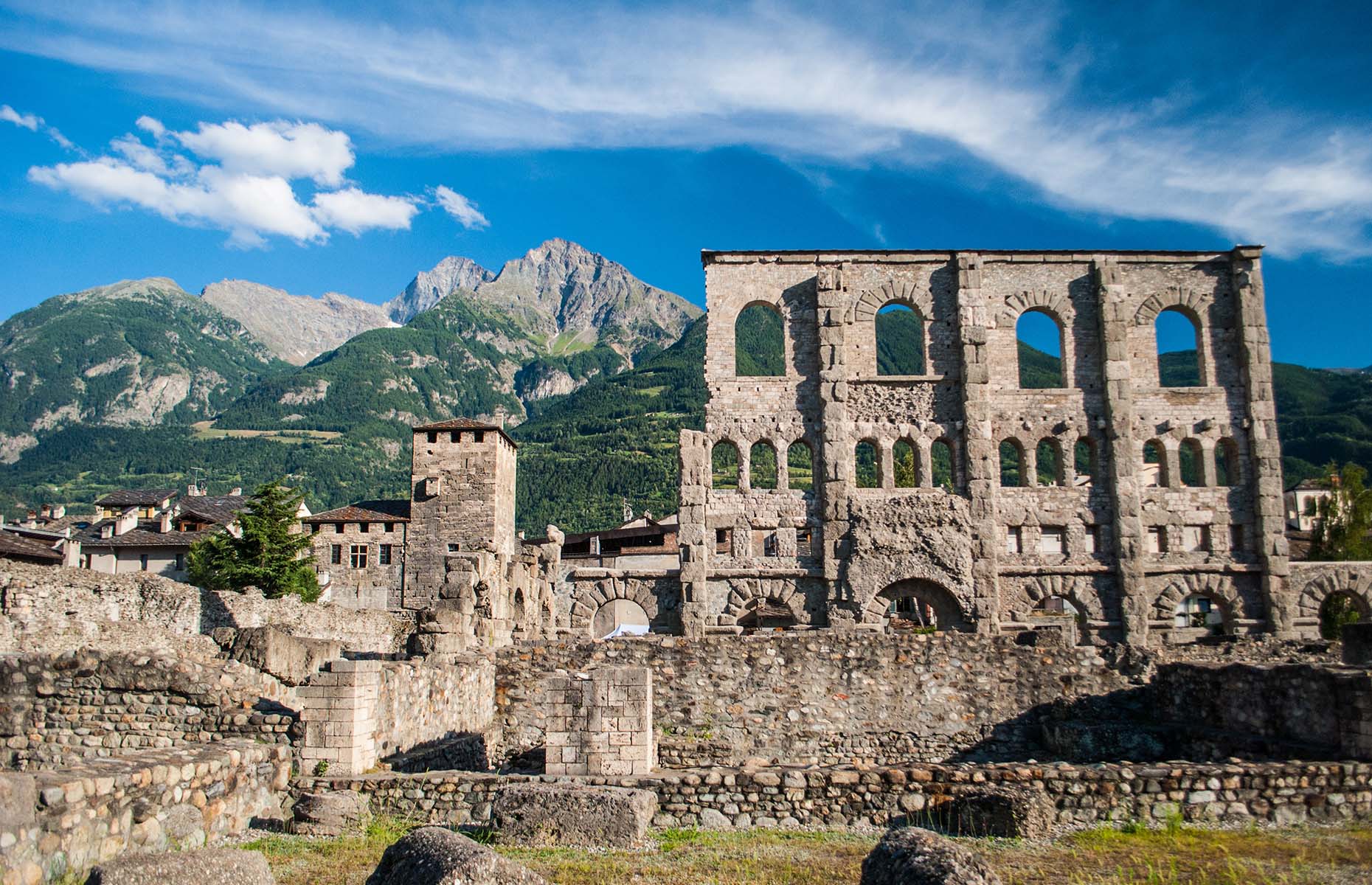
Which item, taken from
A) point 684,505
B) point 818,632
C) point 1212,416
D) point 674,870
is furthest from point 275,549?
point 674,870

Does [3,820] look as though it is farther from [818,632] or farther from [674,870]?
[818,632]

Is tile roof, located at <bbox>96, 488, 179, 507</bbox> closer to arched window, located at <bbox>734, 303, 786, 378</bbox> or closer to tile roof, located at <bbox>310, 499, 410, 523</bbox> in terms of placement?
tile roof, located at <bbox>310, 499, 410, 523</bbox>

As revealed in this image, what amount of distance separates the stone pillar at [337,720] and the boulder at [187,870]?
231 inches

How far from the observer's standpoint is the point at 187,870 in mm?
6363

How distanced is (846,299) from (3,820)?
29379mm

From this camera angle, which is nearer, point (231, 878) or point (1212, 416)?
point (231, 878)

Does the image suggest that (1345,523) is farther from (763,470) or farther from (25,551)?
(763,470)

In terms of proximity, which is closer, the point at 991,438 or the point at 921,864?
the point at 921,864

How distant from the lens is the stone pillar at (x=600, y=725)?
12.7 m

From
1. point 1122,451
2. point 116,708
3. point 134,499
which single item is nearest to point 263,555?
point 134,499

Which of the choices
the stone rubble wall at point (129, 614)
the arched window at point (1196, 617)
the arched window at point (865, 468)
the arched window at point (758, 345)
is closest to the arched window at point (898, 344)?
the arched window at point (758, 345)

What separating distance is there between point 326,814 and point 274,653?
27.8ft

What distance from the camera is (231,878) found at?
654 centimetres

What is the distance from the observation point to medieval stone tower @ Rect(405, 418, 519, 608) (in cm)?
6047
